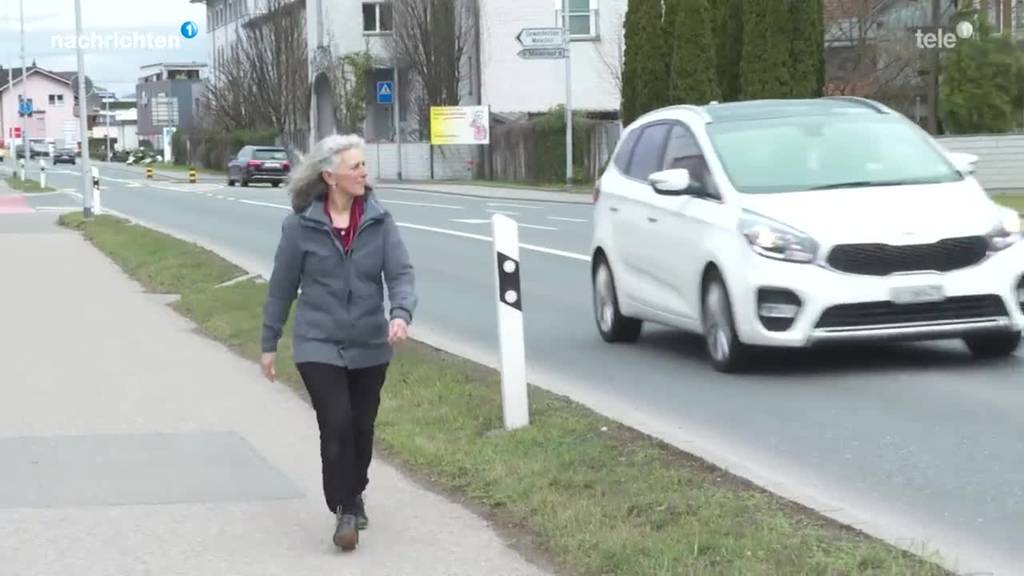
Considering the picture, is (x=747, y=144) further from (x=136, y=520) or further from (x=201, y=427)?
(x=136, y=520)

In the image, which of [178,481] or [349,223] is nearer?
[349,223]

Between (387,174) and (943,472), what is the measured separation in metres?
61.5

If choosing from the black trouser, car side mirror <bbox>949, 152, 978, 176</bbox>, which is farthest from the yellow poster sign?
the black trouser

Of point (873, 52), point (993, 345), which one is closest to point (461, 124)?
point (873, 52)

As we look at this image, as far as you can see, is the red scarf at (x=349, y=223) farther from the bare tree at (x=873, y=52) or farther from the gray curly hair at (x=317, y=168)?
the bare tree at (x=873, y=52)

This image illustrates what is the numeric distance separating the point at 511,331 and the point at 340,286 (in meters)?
2.31

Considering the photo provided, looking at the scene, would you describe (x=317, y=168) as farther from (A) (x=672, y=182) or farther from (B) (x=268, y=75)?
(B) (x=268, y=75)

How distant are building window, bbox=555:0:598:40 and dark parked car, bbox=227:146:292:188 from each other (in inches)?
433

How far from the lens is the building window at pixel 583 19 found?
6234 cm

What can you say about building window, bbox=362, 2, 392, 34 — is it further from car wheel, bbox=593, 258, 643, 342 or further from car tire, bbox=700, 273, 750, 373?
car tire, bbox=700, 273, 750, 373

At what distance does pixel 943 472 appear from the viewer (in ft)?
25.2

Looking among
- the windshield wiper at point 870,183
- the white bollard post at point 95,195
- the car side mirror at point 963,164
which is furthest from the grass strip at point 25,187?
the windshield wiper at point 870,183

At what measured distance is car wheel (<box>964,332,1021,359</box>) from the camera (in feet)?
36.1

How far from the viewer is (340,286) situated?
660 centimetres
